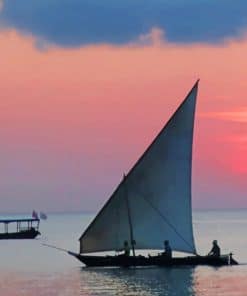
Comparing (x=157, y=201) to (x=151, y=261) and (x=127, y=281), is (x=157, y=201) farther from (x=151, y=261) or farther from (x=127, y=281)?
(x=127, y=281)

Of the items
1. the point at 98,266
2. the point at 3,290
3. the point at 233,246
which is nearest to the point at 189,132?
the point at 98,266

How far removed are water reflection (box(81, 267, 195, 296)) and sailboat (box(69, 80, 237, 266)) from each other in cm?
63

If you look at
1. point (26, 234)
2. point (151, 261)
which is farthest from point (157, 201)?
point (26, 234)

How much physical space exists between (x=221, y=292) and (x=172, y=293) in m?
2.60

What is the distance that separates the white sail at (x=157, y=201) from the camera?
179 feet

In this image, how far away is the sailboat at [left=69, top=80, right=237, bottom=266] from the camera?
54.7 meters

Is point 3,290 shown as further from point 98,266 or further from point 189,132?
point 189,132


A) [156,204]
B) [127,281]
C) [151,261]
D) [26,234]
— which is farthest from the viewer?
[26,234]

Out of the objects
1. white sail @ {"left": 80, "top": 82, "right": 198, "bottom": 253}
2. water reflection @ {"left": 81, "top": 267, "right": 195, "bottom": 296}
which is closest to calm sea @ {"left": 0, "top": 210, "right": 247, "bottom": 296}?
water reflection @ {"left": 81, "top": 267, "right": 195, "bottom": 296}

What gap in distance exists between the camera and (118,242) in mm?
55125

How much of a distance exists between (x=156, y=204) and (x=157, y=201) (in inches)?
6.9

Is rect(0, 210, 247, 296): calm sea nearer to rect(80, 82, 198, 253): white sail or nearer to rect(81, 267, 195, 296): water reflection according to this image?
rect(81, 267, 195, 296): water reflection

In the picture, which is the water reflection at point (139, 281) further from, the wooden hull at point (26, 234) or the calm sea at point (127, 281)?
the wooden hull at point (26, 234)

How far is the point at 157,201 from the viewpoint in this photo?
55.0 metres
